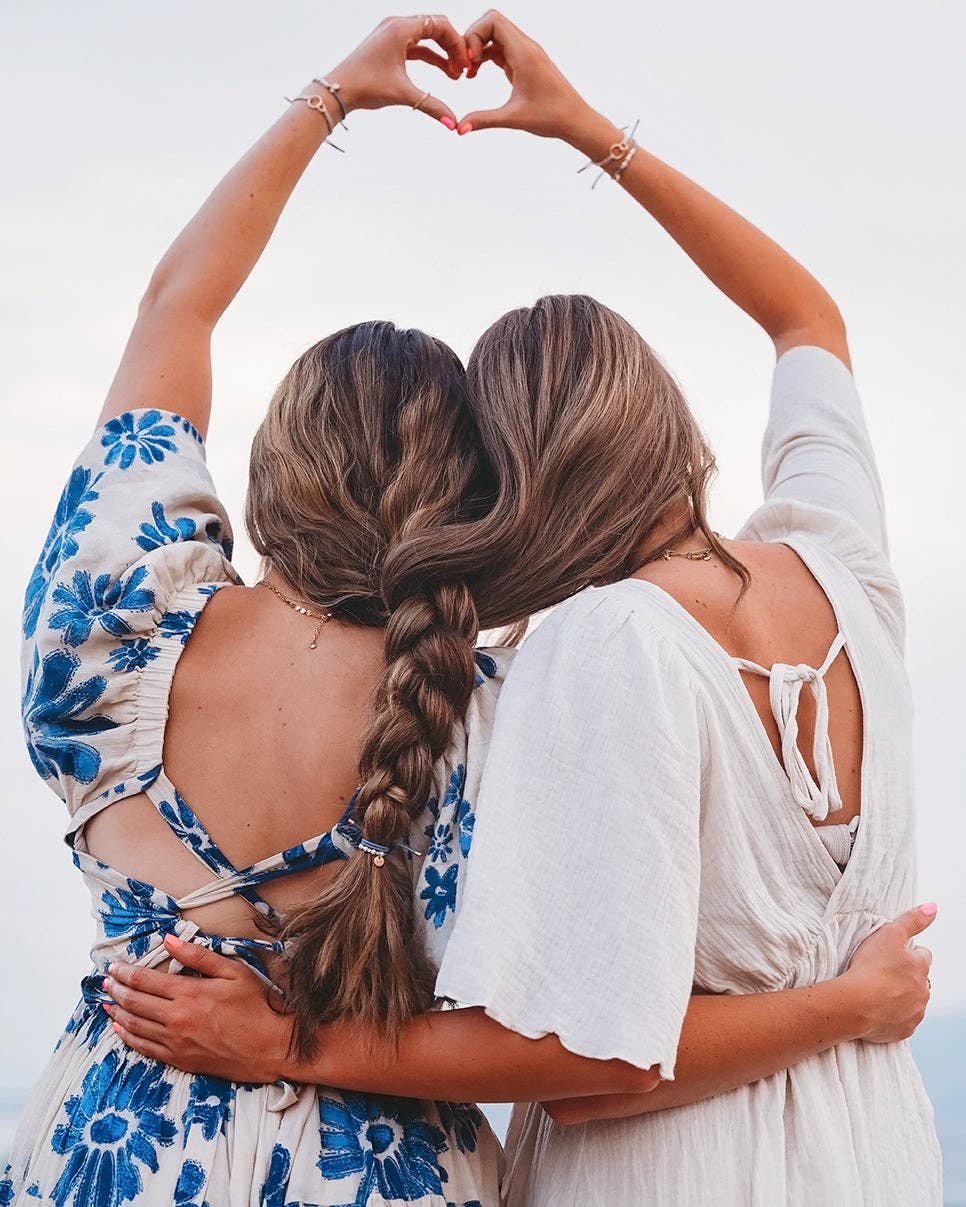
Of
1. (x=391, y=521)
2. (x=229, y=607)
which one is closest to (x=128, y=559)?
(x=229, y=607)

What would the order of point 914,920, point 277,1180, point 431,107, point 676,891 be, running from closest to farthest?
point 676,891
point 277,1180
point 914,920
point 431,107

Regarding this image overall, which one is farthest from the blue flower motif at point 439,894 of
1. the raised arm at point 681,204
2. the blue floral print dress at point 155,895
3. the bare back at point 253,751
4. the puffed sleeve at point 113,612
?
the raised arm at point 681,204

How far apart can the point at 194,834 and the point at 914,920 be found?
2.57ft

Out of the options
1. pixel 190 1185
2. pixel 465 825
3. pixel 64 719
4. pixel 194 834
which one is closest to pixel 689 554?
pixel 465 825

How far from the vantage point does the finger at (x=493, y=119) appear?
6.24 ft

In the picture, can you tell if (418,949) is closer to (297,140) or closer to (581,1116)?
(581,1116)

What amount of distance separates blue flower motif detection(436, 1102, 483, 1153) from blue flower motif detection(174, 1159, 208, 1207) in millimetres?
268

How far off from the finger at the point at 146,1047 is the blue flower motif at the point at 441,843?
339 millimetres

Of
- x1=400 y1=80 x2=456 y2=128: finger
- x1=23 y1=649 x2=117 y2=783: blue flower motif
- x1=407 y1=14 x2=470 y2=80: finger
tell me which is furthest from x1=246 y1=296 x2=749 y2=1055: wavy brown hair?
x1=407 y1=14 x2=470 y2=80: finger

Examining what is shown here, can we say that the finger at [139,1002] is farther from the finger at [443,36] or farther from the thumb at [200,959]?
the finger at [443,36]

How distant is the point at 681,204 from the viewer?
6.54 feet

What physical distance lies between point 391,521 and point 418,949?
0.47m

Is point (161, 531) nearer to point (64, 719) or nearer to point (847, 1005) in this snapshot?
point (64, 719)

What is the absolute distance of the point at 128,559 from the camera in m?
1.53
